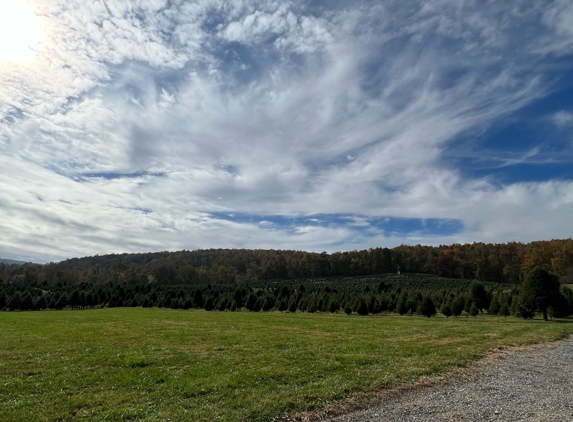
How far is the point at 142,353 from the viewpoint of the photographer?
606 inches

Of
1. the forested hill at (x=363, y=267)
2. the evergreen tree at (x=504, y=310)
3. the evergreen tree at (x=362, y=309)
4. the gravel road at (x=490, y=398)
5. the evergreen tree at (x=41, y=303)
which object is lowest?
the evergreen tree at (x=41, y=303)

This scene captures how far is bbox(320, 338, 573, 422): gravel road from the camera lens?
821 centimetres

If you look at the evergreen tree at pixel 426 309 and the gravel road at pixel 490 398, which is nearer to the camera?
the gravel road at pixel 490 398

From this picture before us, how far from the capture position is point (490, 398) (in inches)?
375

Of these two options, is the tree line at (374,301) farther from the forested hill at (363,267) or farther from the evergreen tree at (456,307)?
the forested hill at (363,267)

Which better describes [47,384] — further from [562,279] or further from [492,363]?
[562,279]

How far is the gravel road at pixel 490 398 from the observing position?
821 centimetres

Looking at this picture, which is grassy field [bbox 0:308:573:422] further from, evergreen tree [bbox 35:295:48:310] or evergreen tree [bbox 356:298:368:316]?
evergreen tree [bbox 35:295:48:310]

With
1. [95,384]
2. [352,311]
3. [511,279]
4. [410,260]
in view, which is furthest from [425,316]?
[410,260]

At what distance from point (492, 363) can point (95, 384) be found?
47.0 ft

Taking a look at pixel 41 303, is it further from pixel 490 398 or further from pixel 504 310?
pixel 490 398

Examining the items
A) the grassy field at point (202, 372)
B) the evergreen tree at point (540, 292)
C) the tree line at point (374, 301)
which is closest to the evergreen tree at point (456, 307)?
the tree line at point (374, 301)

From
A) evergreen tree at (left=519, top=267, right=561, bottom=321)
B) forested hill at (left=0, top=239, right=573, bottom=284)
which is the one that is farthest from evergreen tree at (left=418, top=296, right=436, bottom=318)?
forested hill at (left=0, top=239, right=573, bottom=284)

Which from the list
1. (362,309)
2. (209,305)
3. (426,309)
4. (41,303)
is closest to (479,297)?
(426,309)
